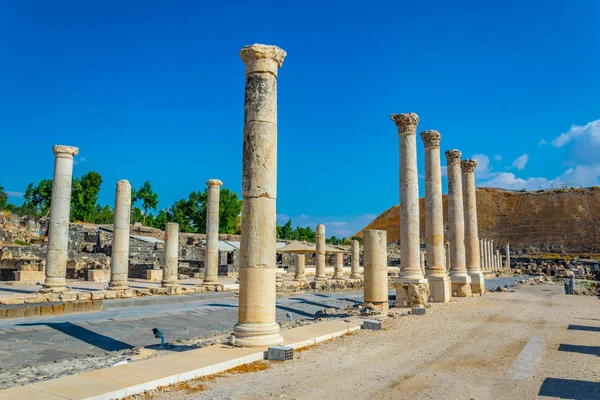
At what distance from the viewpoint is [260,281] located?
857cm

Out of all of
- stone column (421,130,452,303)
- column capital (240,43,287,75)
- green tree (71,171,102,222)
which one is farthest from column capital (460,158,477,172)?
green tree (71,171,102,222)

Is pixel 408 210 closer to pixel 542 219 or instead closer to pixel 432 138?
pixel 432 138

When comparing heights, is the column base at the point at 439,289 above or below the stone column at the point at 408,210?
below

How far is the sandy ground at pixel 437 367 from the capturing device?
5836mm

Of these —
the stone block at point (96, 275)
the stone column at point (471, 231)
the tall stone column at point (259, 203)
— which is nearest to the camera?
the tall stone column at point (259, 203)

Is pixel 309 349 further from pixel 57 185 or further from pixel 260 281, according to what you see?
pixel 57 185

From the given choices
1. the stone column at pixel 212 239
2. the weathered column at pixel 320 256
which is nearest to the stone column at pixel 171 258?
the stone column at pixel 212 239

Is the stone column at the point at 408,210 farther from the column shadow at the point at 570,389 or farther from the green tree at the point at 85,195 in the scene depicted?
the green tree at the point at 85,195

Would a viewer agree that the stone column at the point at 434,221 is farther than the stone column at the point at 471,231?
No

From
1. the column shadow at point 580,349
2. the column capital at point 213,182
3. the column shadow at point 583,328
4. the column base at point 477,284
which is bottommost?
the column shadow at point 580,349

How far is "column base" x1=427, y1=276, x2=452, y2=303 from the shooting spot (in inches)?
710

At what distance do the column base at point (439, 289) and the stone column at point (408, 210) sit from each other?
4.91 ft

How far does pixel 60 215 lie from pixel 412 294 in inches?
522

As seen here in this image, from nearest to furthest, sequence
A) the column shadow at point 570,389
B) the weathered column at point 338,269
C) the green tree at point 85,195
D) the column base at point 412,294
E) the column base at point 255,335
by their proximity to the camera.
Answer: the column shadow at point 570,389 → the column base at point 255,335 → the column base at point 412,294 → the weathered column at point 338,269 → the green tree at point 85,195
